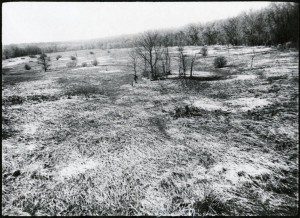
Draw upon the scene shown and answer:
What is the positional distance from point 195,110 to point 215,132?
10.1 feet

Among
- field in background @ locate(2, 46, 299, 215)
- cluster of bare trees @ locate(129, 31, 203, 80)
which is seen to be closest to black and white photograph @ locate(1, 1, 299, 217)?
field in background @ locate(2, 46, 299, 215)

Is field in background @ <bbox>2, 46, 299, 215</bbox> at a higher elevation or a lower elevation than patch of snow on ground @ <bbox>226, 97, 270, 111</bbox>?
lower

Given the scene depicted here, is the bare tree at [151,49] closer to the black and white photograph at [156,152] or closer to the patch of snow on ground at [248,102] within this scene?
the black and white photograph at [156,152]

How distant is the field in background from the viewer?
21.1 ft

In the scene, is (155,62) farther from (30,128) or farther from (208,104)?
(30,128)

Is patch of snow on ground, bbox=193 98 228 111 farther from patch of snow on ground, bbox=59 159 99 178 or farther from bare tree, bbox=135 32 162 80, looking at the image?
bare tree, bbox=135 32 162 80

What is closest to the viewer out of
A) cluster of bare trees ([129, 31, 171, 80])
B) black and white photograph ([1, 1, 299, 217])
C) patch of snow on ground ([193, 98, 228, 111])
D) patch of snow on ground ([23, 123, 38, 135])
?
black and white photograph ([1, 1, 299, 217])

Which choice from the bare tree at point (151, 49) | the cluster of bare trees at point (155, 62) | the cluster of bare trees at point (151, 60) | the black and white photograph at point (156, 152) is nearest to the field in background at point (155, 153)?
the black and white photograph at point (156, 152)

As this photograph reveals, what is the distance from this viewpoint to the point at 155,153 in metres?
9.05

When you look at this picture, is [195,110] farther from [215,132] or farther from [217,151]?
[217,151]

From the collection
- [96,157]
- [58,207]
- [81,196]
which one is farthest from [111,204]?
[96,157]

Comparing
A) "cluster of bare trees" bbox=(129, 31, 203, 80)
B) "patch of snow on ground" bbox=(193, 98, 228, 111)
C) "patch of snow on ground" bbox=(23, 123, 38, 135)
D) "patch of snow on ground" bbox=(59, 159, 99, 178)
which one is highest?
"cluster of bare trees" bbox=(129, 31, 203, 80)

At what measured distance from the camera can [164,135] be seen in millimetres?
10609

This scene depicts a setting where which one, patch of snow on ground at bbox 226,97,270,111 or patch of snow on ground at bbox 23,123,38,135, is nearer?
patch of snow on ground at bbox 23,123,38,135
